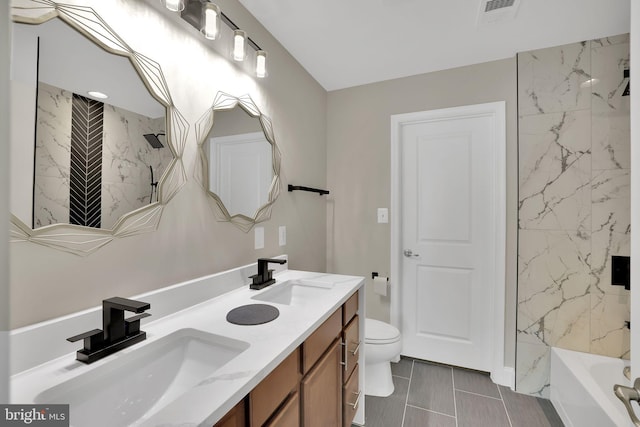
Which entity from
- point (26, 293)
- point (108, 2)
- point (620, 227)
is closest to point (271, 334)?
point (26, 293)

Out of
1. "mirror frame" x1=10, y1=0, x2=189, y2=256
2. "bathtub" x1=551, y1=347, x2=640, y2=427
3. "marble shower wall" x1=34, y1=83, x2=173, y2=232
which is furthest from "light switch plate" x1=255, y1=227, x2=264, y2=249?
"bathtub" x1=551, y1=347, x2=640, y2=427

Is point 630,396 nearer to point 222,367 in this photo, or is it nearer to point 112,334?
point 222,367

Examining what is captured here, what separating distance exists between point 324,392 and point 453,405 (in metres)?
1.18

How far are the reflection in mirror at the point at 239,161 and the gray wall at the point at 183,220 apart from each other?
3.7 inches

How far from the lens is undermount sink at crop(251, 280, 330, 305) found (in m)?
1.49

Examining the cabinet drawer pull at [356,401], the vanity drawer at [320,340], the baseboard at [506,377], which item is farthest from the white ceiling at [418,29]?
the baseboard at [506,377]

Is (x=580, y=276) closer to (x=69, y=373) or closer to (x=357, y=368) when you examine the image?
(x=357, y=368)

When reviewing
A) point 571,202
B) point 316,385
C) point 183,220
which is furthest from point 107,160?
point 571,202

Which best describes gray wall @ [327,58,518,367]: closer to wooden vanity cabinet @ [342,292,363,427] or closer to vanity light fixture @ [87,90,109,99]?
wooden vanity cabinet @ [342,292,363,427]

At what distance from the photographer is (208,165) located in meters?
1.34

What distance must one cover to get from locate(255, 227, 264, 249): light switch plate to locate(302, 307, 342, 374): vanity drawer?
63 cm

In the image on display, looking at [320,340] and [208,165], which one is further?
[208,165]

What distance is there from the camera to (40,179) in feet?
2.60

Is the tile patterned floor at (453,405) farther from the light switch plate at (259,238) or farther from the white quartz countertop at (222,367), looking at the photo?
the light switch plate at (259,238)
